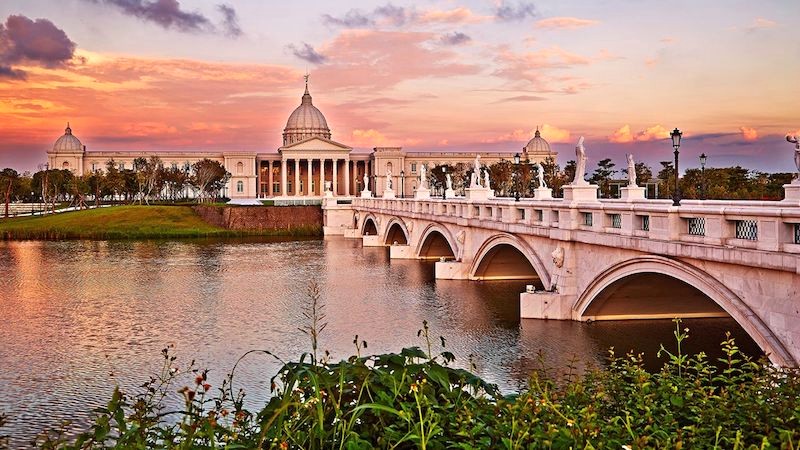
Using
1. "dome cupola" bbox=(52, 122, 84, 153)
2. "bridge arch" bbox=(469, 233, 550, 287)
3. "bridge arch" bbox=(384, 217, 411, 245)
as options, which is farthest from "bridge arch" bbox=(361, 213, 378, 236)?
"dome cupola" bbox=(52, 122, 84, 153)

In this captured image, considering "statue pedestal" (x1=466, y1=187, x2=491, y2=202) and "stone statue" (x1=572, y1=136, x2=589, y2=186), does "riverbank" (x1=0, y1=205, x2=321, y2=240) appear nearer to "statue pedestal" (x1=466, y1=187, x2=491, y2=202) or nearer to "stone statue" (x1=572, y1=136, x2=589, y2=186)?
"statue pedestal" (x1=466, y1=187, x2=491, y2=202)

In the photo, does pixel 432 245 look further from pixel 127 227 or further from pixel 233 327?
pixel 127 227

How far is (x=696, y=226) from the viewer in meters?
20.3

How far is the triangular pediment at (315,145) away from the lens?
175250 mm

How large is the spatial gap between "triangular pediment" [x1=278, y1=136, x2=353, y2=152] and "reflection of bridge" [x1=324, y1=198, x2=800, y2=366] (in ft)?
414

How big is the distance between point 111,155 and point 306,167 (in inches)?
1670

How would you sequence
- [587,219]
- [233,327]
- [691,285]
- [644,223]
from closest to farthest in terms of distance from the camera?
1. [691,285]
2. [644,223]
3. [587,219]
4. [233,327]

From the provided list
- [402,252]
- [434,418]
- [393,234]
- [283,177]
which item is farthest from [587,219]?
[283,177]

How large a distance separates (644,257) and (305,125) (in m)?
172

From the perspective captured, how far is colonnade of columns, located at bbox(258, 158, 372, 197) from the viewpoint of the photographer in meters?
179

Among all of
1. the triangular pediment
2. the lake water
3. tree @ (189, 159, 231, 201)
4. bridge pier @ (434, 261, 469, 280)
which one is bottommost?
the lake water

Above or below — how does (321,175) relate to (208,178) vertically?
above

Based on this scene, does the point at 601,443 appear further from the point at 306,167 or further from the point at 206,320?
the point at 306,167

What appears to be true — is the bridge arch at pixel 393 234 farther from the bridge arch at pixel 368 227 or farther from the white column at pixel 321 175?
the white column at pixel 321 175
